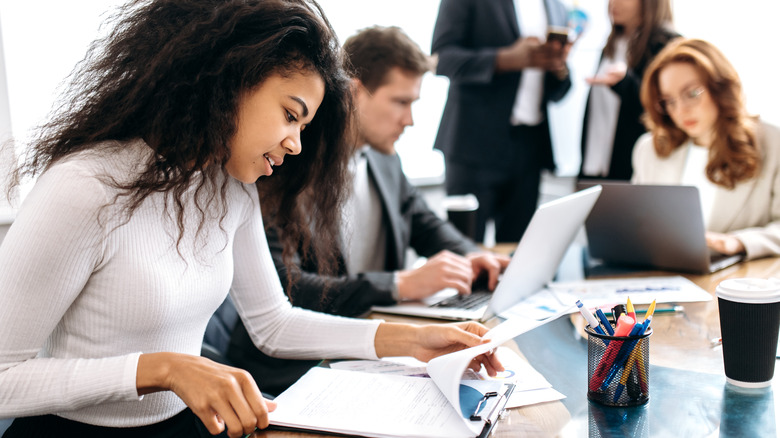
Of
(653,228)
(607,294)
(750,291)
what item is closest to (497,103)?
(653,228)

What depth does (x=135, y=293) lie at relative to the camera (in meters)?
0.92

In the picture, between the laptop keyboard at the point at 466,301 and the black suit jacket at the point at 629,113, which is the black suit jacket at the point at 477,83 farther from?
the laptop keyboard at the point at 466,301

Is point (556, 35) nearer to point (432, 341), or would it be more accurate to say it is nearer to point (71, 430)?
point (432, 341)

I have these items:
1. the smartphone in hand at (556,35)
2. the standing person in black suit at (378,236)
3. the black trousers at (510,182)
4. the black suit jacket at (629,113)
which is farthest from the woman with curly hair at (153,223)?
the black suit jacket at (629,113)

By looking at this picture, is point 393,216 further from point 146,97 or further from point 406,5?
point 406,5

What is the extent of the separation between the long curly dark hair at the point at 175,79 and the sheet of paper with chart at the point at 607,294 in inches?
24.2

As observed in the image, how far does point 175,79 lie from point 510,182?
1870mm

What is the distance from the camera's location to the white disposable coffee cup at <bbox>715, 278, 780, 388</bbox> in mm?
854

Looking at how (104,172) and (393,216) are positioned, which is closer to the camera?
(104,172)

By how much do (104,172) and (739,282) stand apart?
85 cm

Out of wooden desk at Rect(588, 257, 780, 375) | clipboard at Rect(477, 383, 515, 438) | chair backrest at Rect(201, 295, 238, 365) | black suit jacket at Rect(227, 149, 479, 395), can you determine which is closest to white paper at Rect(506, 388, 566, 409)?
clipboard at Rect(477, 383, 515, 438)

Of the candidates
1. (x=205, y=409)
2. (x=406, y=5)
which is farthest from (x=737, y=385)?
(x=406, y=5)

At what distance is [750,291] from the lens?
85cm

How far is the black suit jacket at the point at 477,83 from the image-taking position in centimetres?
247
